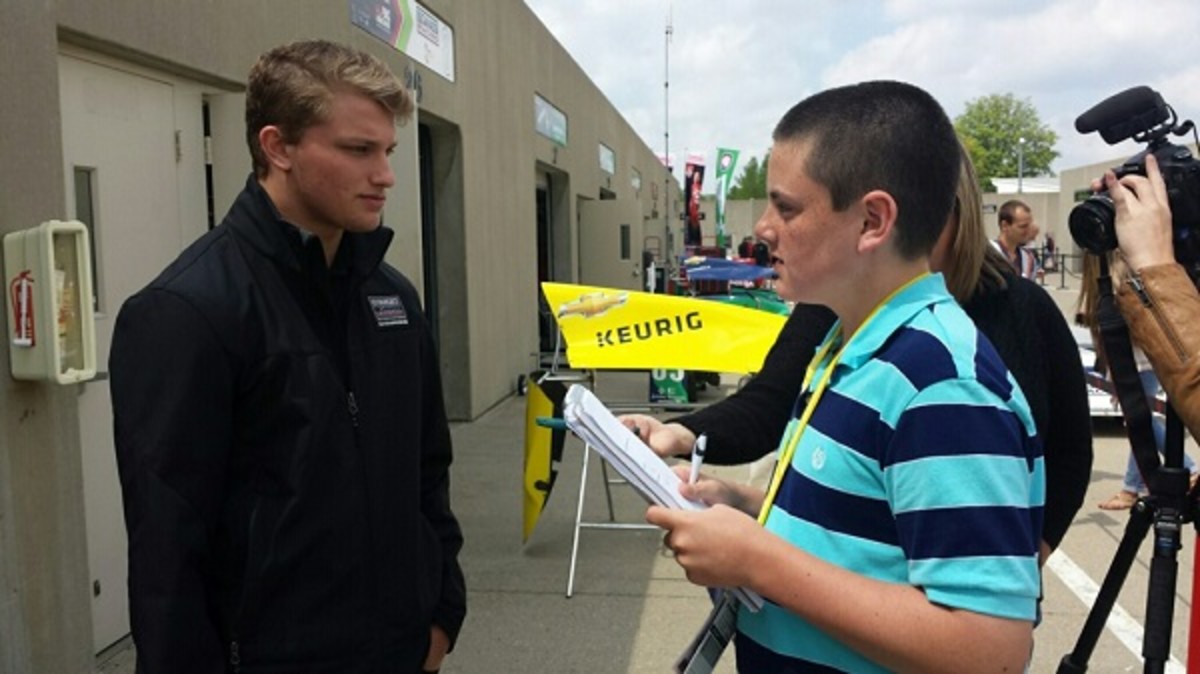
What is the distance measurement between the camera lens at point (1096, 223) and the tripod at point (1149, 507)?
18 centimetres

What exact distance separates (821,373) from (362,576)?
1049mm

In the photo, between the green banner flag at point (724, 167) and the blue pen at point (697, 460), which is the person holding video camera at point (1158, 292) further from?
the green banner flag at point (724, 167)

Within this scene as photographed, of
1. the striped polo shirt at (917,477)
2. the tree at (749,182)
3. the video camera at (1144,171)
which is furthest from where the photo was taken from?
the tree at (749,182)

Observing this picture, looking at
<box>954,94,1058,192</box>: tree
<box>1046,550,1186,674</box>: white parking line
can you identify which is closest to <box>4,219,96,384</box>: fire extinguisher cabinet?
<box>1046,550,1186,674</box>: white parking line

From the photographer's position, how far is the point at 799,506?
1.29 m

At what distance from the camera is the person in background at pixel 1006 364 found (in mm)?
1834

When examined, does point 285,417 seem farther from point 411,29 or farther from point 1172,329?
point 411,29

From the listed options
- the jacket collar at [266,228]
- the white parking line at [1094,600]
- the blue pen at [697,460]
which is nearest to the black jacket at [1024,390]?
the blue pen at [697,460]

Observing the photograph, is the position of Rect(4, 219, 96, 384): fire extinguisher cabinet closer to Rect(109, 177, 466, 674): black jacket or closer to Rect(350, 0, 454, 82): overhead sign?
Rect(109, 177, 466, 674): black jacket

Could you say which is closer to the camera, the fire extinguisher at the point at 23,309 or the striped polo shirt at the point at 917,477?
the striped polo shirt at the point at 917,477

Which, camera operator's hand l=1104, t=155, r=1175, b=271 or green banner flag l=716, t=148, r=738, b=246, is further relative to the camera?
green banner flag l=716, t=148, r=738, b=246

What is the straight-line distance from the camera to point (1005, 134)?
271ft

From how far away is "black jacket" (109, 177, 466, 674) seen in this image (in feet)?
5.55

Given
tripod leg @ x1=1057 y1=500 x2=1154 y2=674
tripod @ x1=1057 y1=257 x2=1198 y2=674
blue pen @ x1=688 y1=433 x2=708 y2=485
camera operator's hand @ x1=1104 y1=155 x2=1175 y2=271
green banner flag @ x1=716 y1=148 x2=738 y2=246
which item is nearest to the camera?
blue pen @ x1=688 y1=433 x2=708 y2=485
